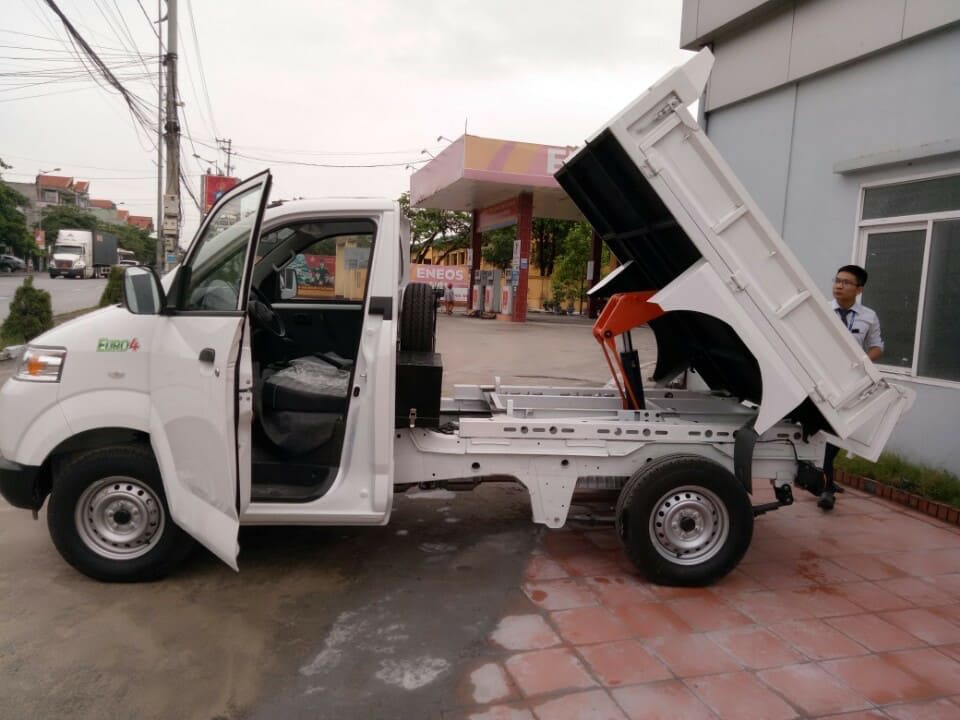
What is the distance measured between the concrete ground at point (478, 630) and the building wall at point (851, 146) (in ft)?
5.72

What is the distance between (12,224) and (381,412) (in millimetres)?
60423

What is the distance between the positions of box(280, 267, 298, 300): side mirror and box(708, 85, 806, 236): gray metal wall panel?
565 centimetres

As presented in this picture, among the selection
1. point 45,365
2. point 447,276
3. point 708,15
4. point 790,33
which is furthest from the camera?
point 447,276

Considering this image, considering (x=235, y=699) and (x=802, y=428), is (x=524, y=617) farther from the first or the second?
(x=802, y=428)

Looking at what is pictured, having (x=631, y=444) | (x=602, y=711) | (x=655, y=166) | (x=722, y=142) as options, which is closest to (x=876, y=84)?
(x=722, y=142)

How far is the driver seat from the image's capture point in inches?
165

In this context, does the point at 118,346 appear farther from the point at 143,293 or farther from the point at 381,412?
the point at 381,412

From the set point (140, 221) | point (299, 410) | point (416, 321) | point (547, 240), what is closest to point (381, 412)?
point (416, 321)

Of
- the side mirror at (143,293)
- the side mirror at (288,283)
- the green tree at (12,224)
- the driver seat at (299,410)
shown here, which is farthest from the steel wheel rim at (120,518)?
the green tree at (12,224)

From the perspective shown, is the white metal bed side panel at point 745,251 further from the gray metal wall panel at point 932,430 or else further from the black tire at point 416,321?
the gray metal wall panel at point 932,430

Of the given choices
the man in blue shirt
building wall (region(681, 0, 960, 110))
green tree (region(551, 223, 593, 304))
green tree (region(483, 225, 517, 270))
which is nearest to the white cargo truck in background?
green tree (region(483, 225, 517, 270))

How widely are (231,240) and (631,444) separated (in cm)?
261

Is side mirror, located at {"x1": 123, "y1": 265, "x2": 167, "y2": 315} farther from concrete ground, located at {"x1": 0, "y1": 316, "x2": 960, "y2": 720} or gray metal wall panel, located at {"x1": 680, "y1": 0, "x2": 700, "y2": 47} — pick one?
gray metal wall panel, located at {"x1": 680, "y1": 0, "x2": 700, "y2": 47}

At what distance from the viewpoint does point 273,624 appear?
359 cm
